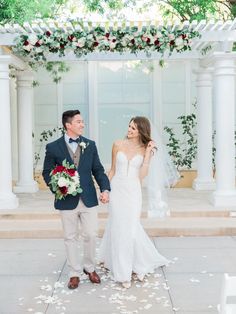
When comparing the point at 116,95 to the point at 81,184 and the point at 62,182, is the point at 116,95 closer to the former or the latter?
the point at 81,184

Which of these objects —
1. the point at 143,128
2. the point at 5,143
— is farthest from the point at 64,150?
the point at 5,143

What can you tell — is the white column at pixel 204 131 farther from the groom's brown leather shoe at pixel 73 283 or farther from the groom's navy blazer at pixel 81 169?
the groom's brown leather shoe at pixel 73 283

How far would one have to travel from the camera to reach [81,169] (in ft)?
21.4

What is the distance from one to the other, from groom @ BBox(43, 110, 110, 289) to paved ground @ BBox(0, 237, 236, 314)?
16.3 inches

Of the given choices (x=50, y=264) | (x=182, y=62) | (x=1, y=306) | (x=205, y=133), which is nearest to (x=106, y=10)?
(x=182, y=62)

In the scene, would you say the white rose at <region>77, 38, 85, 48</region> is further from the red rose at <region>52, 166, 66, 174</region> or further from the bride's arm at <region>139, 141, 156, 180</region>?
the red rose at <region>52, 166, 66, 174</region>

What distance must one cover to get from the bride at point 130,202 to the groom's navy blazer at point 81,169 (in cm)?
50

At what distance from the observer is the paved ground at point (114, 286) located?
590cm

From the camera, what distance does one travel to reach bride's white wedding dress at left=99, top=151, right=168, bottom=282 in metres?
6.84

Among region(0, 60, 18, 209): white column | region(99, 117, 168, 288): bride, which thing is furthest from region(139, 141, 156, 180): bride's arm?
region(0, 60, 18, 209): white column

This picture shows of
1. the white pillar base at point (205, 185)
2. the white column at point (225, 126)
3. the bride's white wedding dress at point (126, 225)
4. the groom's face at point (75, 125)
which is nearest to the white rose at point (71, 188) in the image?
the groom's face at point (75, 125)

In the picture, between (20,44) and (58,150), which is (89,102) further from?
(58,150)

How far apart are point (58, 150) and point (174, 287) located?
6.28 feet

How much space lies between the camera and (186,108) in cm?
1548
